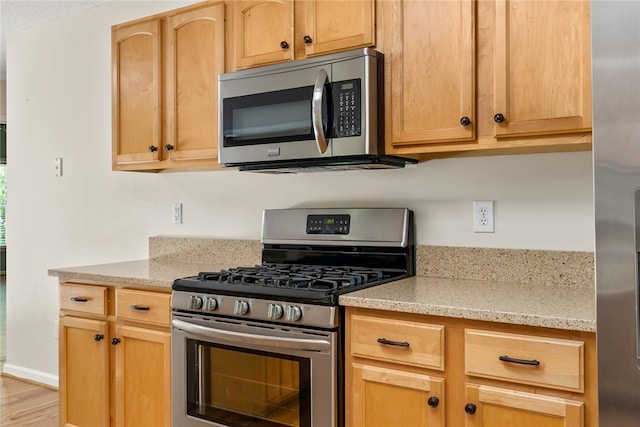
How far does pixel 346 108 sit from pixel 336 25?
350 mm

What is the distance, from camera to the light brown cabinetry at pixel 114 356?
235 centimetres

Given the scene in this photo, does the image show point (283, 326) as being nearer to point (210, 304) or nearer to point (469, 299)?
point (210, 304)

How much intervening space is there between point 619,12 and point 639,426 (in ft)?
3.22

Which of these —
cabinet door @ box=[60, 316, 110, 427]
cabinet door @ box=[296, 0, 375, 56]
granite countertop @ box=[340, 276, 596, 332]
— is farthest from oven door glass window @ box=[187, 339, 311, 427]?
cabinet door @ box=[296, 0, 375, 56]

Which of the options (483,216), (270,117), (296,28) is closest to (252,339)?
(270,117)

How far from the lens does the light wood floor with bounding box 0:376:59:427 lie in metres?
3.04

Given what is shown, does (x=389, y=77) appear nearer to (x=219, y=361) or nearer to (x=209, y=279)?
(x=209, y=279)

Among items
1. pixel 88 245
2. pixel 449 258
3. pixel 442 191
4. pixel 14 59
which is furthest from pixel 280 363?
pixel 14 59

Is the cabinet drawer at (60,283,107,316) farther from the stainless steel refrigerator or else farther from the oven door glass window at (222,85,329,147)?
the stainless steel refrigerator

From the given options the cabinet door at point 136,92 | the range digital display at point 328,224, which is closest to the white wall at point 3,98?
the cabinet door at point 136,92

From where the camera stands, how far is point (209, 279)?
2223mm

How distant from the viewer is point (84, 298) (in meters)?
2.59

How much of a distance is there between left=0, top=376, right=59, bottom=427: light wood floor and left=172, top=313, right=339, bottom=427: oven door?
1.26 m

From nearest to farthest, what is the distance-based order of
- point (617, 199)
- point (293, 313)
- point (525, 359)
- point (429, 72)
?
point (617, 199), point (525, 359), point (293, 313), point (429, 72)
